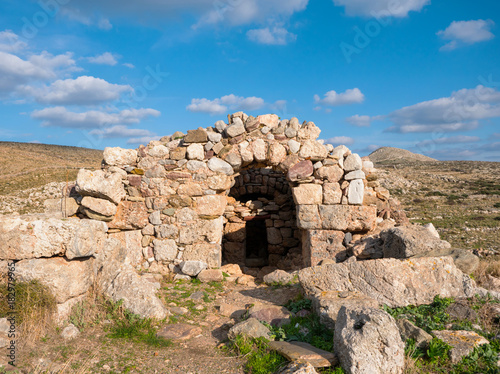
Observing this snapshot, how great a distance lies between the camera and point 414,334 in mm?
3385

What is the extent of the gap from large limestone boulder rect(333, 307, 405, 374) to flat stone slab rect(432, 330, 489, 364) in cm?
57

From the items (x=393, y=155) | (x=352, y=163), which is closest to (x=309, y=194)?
(x=352, y=163)

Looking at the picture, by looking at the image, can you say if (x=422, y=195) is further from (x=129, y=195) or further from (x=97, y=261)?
(x=97, y=261)

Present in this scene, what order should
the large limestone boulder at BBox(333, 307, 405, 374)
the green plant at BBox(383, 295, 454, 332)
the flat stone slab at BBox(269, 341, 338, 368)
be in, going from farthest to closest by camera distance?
the green plant at BBox(383, 295, 454, 332)
the flat stone slab at BBox(269, 341, 338, 368)
the large limestone boulder at BBox(333, 307, 405, 374)

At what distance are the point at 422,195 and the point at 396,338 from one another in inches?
883

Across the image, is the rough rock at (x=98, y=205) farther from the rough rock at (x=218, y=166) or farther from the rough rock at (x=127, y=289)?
the rough rock at (x=218, y=166)

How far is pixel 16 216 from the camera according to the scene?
379 cm

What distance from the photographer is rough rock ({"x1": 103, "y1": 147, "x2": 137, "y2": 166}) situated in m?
6.74

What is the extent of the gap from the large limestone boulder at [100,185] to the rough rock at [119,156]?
28cm

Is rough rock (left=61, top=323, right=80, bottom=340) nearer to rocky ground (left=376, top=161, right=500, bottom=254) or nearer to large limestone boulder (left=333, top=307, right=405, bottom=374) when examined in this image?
large limestone boulder (left=333, top=307, right=405, bottom=374)

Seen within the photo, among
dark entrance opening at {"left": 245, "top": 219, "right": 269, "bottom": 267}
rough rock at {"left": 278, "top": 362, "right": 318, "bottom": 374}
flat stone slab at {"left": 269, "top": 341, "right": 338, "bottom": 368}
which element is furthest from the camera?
dark entrance opening at {"left": 245, "top": 219, "right": 269, "bottom": 267}

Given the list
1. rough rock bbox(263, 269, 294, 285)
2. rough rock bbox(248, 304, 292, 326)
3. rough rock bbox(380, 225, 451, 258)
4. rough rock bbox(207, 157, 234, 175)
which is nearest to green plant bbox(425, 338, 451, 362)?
rough rock bbox(248, 304, 292, 326)

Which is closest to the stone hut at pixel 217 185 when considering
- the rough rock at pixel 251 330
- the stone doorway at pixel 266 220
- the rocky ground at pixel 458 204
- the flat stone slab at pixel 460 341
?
the stone doorway at pixel 266 220

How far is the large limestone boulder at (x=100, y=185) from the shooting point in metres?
6.13
